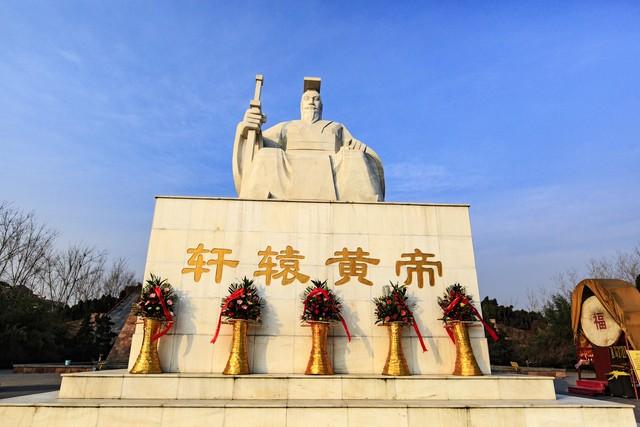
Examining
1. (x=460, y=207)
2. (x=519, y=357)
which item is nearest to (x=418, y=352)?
(x=460, y=207)

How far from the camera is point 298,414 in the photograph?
3602 mm

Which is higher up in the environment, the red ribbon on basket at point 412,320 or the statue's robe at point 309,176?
the statue's robe at point 309,176

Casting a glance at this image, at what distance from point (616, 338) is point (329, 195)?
7.05 m

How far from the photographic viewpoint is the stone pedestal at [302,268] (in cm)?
467

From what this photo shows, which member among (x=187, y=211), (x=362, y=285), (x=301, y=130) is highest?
(x=301, y=130)

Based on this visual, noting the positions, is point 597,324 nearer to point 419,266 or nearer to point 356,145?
point 419,266

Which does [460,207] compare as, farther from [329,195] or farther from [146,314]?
[146,314]

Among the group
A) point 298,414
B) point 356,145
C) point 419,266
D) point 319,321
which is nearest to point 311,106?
point 356,145

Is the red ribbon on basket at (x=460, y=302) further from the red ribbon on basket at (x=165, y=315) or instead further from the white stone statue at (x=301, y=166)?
the red ribbon on basket at (x=165, y=315)

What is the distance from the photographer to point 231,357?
436cm

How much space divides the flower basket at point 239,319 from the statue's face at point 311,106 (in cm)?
428

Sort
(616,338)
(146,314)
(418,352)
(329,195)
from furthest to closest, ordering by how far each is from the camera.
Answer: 1. (616,338)
2. (329,195)
3. (418,352)
4. (146,314)

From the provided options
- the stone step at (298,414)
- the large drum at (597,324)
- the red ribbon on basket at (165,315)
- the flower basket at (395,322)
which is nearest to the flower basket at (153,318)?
the red ribbon on basket at (165,315)

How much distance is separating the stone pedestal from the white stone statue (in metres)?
0.88
